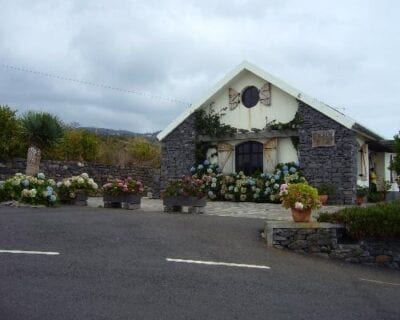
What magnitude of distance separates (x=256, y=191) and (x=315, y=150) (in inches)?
101

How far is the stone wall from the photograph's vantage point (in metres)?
16.7

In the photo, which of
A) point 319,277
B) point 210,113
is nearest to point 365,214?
point 319,277

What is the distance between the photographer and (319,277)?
732cm

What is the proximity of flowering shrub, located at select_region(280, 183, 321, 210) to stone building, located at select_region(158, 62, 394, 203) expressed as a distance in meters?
7.36

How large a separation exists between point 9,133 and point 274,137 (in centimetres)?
959

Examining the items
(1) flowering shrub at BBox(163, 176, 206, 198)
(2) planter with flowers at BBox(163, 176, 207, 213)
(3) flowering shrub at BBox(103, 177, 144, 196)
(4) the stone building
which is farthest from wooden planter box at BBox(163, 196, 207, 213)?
(4) the stone building

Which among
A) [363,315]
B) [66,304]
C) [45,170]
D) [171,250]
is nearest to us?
[66,304]

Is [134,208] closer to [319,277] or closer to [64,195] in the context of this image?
[64,195]

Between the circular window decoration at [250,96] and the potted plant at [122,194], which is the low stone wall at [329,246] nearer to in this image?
the potted plant at [122,194]

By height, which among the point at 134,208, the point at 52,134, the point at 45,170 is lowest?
the point at 134,208

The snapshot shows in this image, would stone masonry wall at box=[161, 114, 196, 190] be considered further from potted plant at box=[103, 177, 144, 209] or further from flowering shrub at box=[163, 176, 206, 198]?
flowering shrub at box=[163, 176, 206, 198]

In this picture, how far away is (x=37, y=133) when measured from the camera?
16.7 meters

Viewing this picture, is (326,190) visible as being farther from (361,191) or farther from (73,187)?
(73,187)

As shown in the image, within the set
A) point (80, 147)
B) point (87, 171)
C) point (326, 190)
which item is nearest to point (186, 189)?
point (326, 190)
